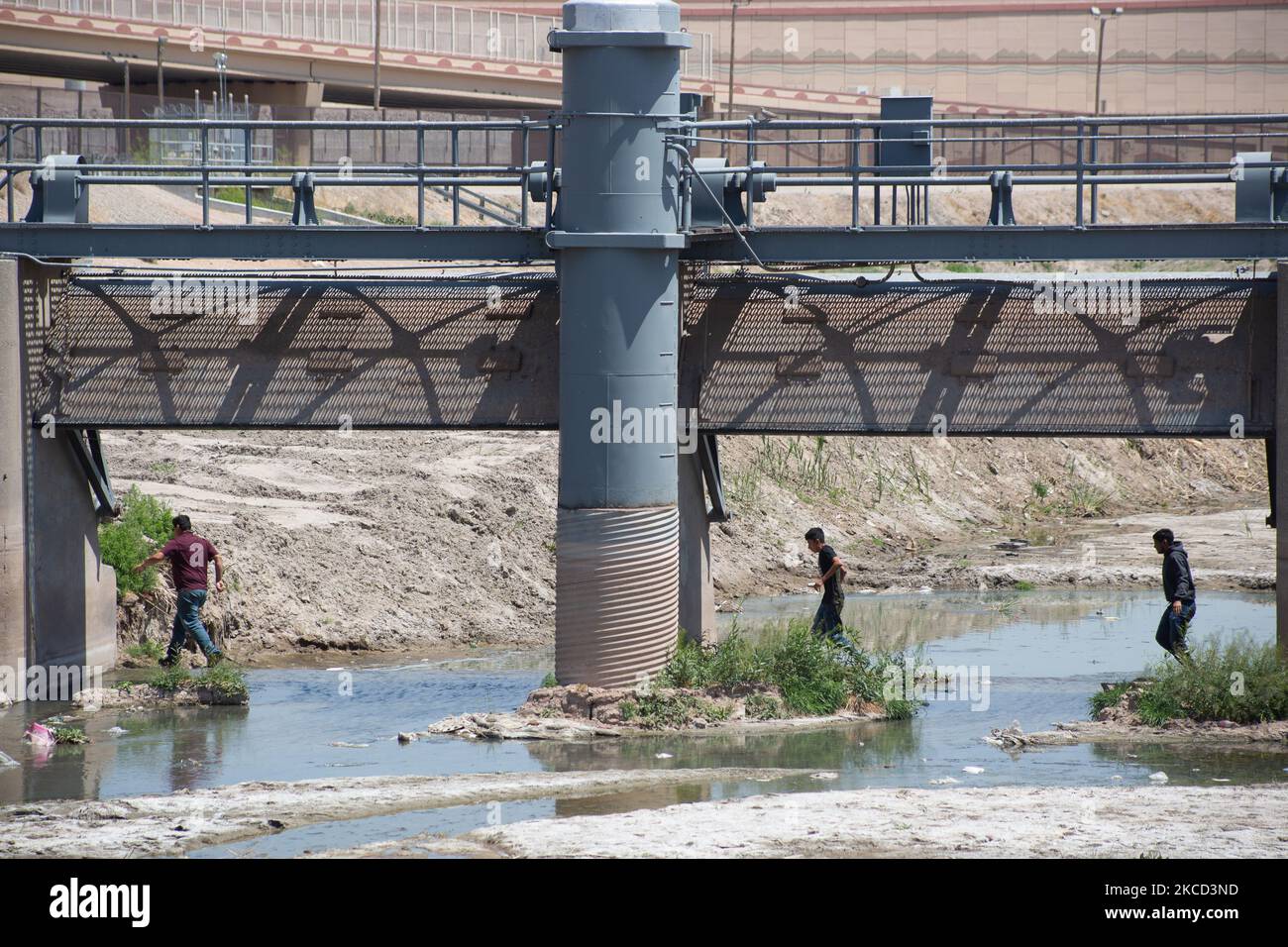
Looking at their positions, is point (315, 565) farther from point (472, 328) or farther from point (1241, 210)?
point (1241, 210)

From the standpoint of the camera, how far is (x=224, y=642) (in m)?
21.0

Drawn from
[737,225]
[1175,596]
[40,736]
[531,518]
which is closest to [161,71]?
[531,518]

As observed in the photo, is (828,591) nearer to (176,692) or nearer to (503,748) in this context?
(503,748)

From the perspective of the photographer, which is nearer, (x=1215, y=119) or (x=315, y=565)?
(x=1215, y=119)

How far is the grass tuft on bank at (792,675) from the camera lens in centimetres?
1678

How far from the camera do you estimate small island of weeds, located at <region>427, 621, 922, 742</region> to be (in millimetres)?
16297

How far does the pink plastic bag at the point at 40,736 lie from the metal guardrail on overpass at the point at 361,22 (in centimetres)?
4382

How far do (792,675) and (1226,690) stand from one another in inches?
160

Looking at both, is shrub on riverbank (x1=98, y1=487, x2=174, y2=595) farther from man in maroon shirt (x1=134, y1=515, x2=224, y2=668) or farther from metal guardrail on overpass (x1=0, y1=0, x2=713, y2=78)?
metal guardrail on overpass (x1=0, y1=0, x2=713, y2=78)

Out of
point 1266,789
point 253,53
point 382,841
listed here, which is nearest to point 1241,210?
point 1266,789

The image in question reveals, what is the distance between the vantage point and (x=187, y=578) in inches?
729

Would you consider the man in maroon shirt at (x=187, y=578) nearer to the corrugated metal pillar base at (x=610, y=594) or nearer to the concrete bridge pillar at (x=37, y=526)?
the concrete bridge pillar at (x=37, y=526)

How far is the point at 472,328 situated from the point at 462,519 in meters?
6.92

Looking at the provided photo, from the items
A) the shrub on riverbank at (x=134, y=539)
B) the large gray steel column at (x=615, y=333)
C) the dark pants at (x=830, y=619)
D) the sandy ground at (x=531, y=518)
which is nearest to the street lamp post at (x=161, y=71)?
the sandy ground at (x=531, y=518)
